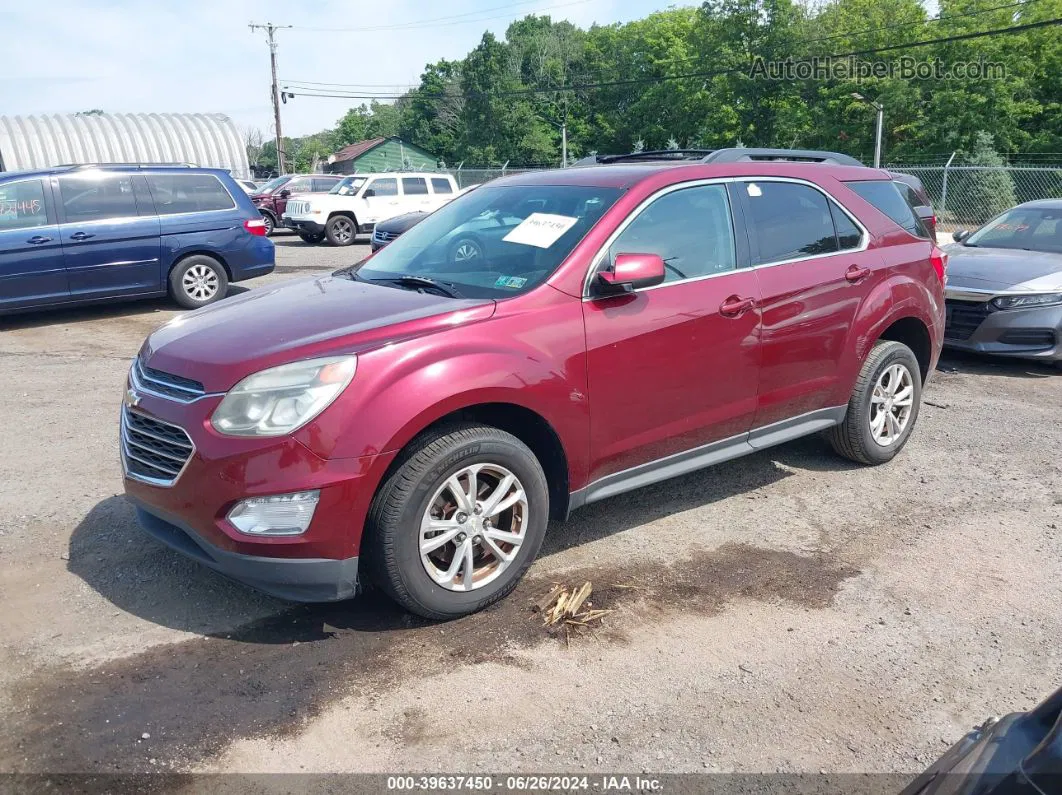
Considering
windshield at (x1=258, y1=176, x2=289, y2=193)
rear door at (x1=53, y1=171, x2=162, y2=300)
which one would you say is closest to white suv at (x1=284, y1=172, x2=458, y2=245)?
windshield at (x1=258, y1=176, x2=289, y2=193)

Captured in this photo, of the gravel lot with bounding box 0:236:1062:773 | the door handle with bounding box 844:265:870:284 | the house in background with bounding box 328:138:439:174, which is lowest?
the gravel lot with bounding box 0:236:1062:773

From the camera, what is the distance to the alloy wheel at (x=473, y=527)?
3494mm

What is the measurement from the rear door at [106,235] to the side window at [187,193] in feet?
0.70

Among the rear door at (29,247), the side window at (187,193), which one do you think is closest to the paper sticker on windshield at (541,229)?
the rear door at (29,247)

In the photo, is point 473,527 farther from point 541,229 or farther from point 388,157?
point 388,157

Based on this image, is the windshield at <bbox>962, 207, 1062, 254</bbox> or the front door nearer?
the front door

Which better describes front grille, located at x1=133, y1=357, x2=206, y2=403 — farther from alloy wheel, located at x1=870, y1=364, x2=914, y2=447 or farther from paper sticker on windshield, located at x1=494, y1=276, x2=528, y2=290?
alloy wheel, located at x1=870, y1=364, x2=914, y2=447

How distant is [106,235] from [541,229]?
8005 millimetres

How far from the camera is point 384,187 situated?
865 inches

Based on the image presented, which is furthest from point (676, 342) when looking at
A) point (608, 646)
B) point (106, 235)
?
point (106, 235)

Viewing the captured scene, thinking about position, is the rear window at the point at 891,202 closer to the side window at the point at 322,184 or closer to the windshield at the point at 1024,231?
the windshield at the point at 1024,231

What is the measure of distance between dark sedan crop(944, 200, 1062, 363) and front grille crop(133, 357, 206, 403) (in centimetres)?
725

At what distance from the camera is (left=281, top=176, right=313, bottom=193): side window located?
26.5 meters

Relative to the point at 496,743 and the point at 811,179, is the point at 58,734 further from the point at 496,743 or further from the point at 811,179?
the point at 811,179
